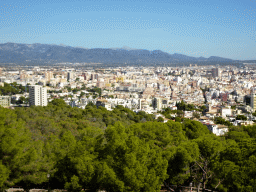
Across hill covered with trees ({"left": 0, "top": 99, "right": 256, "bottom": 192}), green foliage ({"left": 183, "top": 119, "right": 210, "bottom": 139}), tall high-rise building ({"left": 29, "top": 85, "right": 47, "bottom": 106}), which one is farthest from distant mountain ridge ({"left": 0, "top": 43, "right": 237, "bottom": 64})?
hill covered with trees ({"left": 0, "top": 99, "right": 256, "bottom": 192})

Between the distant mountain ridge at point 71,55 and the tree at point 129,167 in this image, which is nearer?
the tree at point 129,167

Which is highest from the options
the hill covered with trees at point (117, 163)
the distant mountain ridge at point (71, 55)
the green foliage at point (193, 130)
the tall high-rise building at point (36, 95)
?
the distant mountain ridge at point (71, 55)

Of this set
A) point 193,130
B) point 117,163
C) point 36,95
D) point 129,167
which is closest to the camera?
point 129,167

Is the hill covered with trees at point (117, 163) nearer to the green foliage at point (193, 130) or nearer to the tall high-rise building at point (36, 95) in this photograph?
the green foliage at point (193, 130)

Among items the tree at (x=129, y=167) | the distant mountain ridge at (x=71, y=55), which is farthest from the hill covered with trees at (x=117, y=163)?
the distant mountain ridge at (x=71, y=55)

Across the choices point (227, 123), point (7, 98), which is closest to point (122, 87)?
point (7, 98)

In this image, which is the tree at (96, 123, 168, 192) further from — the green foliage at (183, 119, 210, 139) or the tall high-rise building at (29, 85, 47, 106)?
the tall high-rise building at (29, 85, 47, 106)

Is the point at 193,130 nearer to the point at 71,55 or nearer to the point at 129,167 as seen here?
the point at 129,167

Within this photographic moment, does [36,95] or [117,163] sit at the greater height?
[117,163]

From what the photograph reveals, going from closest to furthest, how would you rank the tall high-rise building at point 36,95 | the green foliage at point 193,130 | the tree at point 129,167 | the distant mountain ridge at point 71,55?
the tree at point 129,167, the green foliage at point 193,130, the tall high-rise building at point 36,95, the distant mountain ridge at point 71,55

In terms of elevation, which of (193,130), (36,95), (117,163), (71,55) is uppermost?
(71,55)

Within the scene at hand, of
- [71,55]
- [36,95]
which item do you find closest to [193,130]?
[36,95]
